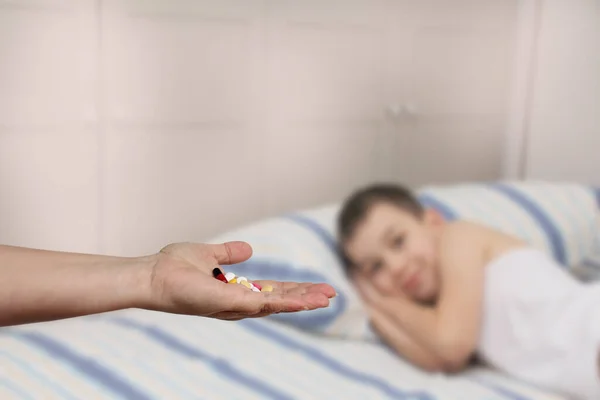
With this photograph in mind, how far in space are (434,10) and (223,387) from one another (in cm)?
84

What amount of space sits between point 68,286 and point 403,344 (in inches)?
19.6

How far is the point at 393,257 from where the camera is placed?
1.05 meters

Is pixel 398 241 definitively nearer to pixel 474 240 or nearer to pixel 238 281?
pixel 474 240

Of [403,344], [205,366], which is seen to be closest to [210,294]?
[205,366]

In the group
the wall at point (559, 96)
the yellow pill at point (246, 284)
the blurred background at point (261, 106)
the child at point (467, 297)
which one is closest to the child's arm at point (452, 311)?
the child at point (467, 297)

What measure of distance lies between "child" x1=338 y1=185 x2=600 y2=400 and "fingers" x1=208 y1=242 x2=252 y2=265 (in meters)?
0.40

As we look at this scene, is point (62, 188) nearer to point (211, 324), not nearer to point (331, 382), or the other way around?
point (211, 324)

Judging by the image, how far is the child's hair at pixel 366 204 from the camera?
3.55 feet

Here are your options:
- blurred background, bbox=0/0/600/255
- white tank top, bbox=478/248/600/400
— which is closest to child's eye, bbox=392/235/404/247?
white tank top, bbox=478/248/600/400

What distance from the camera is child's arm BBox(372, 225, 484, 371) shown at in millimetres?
982

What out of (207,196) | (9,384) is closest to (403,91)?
(207,196)

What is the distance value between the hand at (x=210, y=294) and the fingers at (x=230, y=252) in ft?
0.06

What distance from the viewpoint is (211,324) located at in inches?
39.9

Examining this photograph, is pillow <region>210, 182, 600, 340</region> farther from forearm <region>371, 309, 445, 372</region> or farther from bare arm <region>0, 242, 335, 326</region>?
bare arm <region>0, 242, 335, 326</region>
